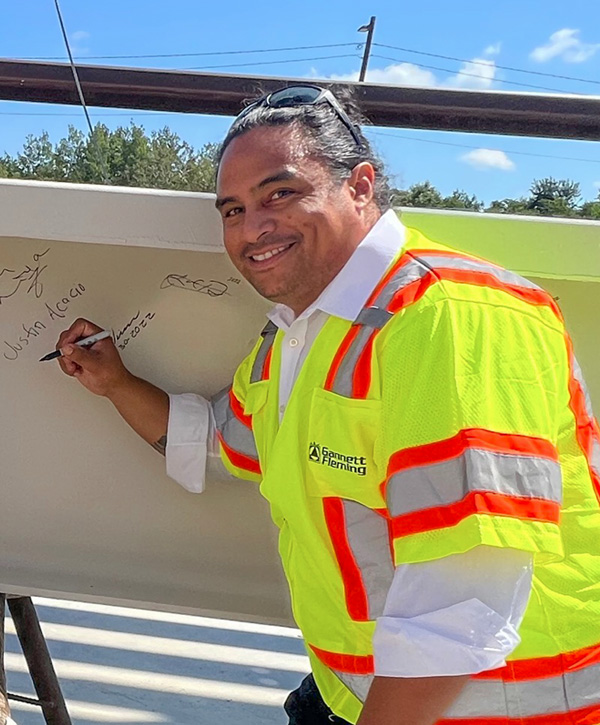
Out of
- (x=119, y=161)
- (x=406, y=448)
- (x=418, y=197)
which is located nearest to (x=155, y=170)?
(x=119, y=161)

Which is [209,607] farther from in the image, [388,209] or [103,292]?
[388,209]

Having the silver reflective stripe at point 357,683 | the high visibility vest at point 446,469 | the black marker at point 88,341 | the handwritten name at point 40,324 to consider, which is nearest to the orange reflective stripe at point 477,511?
the high visibility vest at point 446,469

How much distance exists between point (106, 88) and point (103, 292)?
413 millimetres

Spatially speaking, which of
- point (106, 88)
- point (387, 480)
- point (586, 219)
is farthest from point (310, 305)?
point (106, 88)

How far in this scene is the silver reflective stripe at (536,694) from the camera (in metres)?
1.04

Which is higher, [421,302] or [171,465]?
[421,302]

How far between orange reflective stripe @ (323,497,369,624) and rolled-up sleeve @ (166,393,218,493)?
0.56m

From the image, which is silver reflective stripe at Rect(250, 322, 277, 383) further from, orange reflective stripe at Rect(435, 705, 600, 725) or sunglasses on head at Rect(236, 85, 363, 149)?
orange reflective stripe at Rect(435, 705, 600, 725)

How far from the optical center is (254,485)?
70.7 inches

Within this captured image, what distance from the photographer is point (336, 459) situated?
1.08 metres

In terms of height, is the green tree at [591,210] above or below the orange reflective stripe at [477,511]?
above

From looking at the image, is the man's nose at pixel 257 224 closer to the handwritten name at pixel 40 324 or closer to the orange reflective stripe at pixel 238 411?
the orange reflective stripe at pixel 238 411

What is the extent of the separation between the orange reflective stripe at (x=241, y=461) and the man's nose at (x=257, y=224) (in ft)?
1.57
